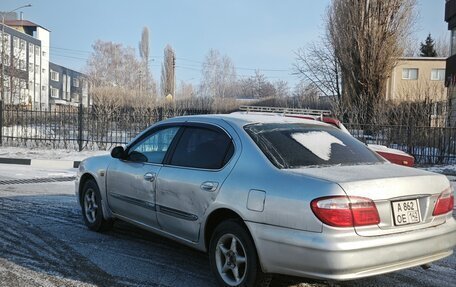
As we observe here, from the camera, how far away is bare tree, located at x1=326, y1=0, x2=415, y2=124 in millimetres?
21875

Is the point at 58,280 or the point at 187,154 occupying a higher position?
the point at 187,154

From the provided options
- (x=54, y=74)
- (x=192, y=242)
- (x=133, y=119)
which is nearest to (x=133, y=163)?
(x=192, y=242)

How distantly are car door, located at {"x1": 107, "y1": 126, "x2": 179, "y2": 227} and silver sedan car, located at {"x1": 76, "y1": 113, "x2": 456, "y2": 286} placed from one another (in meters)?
0.02

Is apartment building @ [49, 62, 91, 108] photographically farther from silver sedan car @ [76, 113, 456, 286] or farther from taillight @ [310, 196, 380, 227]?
taillight @ [310, 196, 380, 227]

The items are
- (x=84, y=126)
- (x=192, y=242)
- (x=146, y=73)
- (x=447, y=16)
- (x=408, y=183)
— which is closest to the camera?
(x=408, y=183)

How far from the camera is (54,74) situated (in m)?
89.0

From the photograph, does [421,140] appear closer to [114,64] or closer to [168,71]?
[168,71]

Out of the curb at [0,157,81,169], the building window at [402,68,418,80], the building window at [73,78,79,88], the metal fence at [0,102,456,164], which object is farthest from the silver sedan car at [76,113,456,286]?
the building window at [73,78,79,88]

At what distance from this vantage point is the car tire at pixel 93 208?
19.1 ft

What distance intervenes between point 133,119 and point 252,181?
13.5 m

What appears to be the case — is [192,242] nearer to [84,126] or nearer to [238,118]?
[238,118]

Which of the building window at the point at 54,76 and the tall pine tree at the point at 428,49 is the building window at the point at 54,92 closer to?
the building window at the point at 54,76

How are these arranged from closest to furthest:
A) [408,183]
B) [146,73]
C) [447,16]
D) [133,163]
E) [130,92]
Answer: [408,183] → [133,163] → [447,16] → [130,92] → [146,73]

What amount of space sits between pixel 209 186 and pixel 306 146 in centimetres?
92
